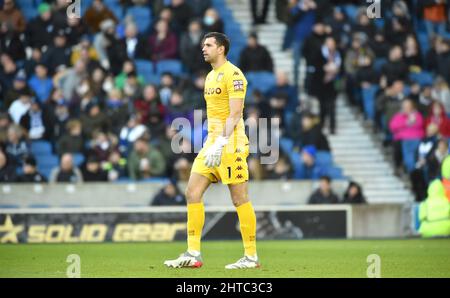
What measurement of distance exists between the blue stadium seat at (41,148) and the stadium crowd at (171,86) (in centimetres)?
3

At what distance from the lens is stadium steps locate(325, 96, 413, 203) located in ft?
72.9

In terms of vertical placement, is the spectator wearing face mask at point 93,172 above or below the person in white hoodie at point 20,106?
below

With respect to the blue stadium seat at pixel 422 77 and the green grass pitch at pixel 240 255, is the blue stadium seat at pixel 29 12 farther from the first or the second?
the green grass pitch at pixel 240 255

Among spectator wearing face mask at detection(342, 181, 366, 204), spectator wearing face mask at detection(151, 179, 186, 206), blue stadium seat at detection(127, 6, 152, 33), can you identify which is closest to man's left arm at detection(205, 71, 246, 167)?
spectator wearing face mask at detection(151, 179, 186, 206)

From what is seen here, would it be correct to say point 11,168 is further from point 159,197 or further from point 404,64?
point 404,64

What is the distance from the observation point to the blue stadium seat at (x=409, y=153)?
71.9 feet

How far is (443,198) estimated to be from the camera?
1912 centimetres

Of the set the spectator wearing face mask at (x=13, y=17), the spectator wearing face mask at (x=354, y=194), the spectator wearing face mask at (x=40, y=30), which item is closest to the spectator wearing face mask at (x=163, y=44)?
the spectator wearing face mask at (x=40, y=30)

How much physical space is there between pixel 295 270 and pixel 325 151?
1025cm

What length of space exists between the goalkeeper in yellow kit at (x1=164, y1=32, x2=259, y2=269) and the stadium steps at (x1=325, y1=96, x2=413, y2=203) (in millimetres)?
10397

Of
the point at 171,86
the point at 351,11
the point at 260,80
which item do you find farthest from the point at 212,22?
the point at 351,11

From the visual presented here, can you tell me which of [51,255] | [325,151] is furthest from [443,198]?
[51,255]

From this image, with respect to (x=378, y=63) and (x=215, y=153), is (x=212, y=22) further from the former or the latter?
(x=215, y=153)

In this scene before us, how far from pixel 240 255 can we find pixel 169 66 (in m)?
9.59
